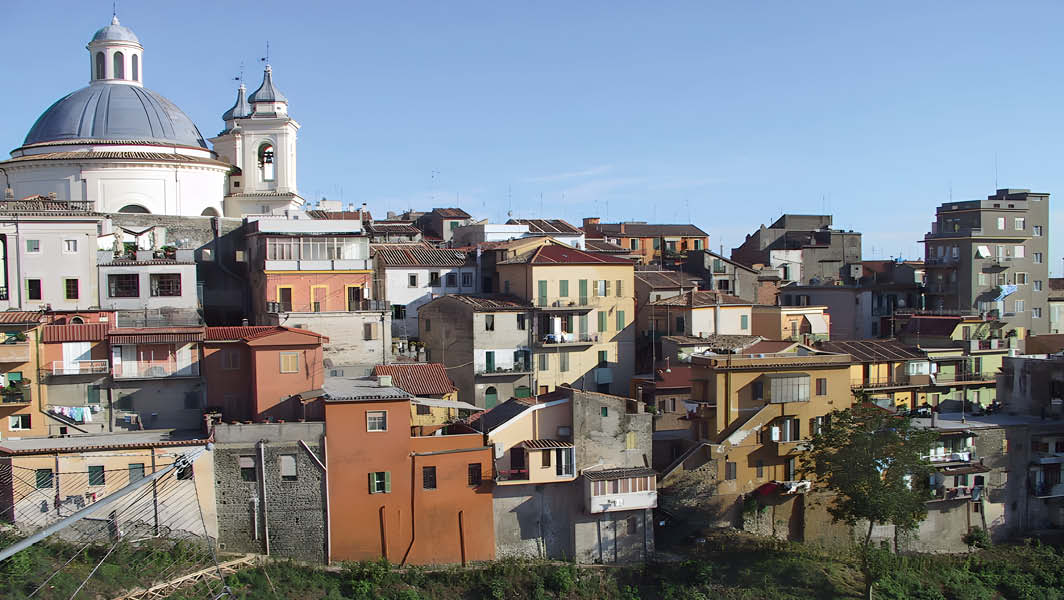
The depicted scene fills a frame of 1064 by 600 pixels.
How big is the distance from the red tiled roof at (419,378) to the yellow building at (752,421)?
790cm

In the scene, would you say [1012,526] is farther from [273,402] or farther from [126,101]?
[126,101]

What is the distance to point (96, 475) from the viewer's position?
29875 mm

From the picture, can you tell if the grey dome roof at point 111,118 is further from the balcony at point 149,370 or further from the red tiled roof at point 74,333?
the balcony at point 149,370

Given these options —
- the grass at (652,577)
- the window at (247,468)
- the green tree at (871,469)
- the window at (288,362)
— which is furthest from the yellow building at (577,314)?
the window at (247,468)

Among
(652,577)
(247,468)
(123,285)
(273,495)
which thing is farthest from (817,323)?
(123,285)

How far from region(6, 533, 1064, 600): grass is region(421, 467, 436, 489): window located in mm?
2362

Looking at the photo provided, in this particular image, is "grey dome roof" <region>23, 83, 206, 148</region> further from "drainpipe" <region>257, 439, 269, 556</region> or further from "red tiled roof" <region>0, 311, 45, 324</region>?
"drainpipe" <region>257, 439, 269, 556</region>

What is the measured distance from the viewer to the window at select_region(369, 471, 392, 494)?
31.7 m

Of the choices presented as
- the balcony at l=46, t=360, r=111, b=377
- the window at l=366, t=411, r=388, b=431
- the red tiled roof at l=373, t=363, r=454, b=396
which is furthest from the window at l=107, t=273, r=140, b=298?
the window at l=366, t=411, r=388, b=431

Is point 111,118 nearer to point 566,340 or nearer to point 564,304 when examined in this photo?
point 564,304

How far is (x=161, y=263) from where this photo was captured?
4047 centimetres

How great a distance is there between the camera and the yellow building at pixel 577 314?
42969mm

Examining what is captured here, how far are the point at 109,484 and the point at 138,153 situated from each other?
Result: 23.3 meters

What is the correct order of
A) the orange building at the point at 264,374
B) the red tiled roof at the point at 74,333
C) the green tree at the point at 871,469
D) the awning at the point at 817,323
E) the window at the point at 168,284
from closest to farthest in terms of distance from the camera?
1. the green tree at the point at 871,469
2. the orange building at the point at 264,374
3. the red tiled roof at the point at 74,333
4. the window at the point at 168,284
5. the awning at the point at 817,323
